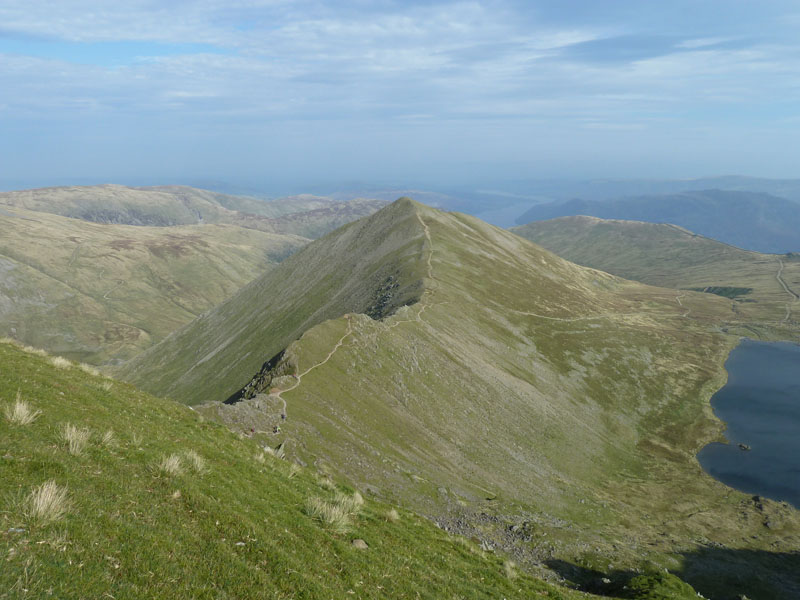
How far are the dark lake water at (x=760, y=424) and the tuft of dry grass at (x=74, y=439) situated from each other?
99175mm

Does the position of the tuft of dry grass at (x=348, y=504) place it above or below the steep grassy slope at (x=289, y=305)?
Answer: above

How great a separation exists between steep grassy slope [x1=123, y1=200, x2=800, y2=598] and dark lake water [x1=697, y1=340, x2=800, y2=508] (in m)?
5.25

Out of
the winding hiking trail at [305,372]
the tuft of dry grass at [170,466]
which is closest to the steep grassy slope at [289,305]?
the winding hiking trail at [305,372]

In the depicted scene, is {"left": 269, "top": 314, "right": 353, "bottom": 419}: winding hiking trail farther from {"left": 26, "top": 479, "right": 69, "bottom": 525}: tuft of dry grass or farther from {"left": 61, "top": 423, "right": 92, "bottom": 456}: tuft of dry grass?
{"left": 26, "top": 479, "right": 69, "bottom": 525}: tuft of dry grass

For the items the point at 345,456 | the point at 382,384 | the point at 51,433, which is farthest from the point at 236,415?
the point at 51,433

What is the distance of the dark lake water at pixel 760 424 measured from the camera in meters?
83.7

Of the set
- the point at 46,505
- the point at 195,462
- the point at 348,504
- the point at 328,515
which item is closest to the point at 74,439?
the point at 195,462

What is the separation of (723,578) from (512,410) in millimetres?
34340

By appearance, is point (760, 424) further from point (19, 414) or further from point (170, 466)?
point (19, 414)

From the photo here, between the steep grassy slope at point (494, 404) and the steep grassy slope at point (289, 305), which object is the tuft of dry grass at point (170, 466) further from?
the steep grassy slope at point (289, 305)

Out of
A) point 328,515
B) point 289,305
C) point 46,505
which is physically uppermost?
point 46,505

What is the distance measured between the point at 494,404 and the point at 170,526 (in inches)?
2665

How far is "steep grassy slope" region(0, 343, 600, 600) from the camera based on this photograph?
972 centimetres

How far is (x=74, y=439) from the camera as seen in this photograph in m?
14.2
